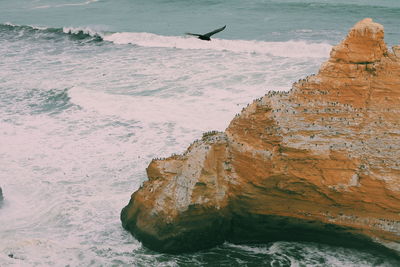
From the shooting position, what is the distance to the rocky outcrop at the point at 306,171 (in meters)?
11.0

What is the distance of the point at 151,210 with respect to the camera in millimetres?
11906

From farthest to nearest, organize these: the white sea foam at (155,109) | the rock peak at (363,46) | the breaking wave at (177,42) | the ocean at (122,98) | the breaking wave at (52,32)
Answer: the breaking wave at (52,32), the breaking wave at (177,42), the white sea foam at (155,109), the ocean at (122,98), the rock peak at (363,46)

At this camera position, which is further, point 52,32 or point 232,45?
point 52,32

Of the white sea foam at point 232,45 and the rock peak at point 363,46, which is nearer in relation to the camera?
the rock peak at point 363,46

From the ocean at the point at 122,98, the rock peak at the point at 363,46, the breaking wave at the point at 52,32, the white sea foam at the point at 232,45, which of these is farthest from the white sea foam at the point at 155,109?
the breaking wave at the point at 52,32

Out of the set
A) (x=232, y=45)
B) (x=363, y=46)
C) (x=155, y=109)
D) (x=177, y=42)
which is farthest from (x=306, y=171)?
(x=177, y=42)

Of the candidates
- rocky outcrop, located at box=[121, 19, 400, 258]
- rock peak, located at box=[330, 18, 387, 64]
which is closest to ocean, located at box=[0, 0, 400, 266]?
rocky outcrop, located at box=[121, 19, 400, 258]

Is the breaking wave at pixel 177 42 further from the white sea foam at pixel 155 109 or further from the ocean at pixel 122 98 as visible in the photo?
Result: the white sea foam at pixel 155 109

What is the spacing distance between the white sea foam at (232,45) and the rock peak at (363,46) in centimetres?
1552

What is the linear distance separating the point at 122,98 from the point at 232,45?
33.2 ft

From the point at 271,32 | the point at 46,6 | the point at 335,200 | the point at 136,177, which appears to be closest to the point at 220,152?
the point at 335,200

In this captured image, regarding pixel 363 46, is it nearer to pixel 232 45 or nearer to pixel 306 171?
pixel 306 171

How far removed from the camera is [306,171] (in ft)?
37.0

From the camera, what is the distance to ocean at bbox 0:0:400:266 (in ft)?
39.6
